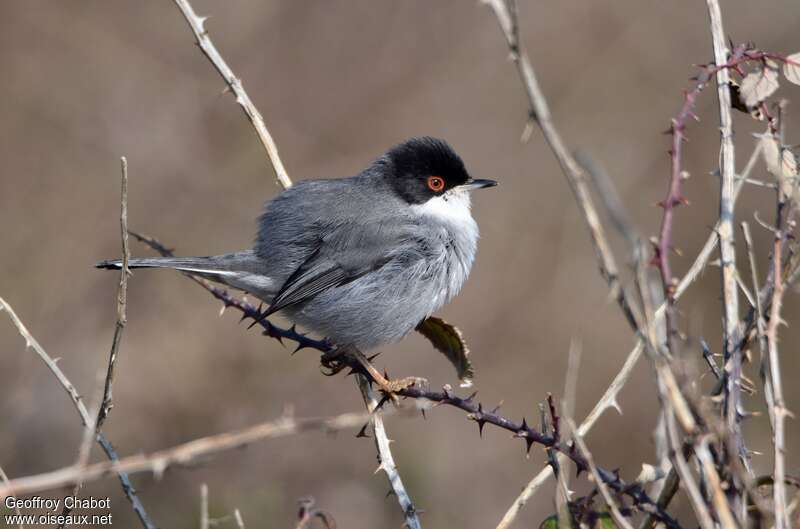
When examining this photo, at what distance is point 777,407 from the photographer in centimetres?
219

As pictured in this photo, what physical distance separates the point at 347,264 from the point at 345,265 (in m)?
0.01

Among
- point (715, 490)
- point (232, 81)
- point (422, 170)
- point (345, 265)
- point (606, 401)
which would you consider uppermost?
point (232, 81)

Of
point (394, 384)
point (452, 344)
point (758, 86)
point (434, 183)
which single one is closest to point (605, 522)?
point (758, 86)

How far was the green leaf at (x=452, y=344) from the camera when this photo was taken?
11.9ft

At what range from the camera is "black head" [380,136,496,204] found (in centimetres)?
507

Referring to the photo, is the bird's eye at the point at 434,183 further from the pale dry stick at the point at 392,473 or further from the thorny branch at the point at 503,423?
the pale dry stick at the point at 392,473

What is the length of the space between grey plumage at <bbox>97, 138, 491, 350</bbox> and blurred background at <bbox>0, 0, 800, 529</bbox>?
8.47 feet

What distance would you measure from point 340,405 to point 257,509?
2.14 metres

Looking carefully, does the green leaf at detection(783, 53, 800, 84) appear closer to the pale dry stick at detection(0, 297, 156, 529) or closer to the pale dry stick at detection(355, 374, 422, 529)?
the pale dry stick at detection(355, 374, 422, 529)

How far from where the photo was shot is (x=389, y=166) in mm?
5160

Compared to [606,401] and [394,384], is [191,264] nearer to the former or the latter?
[394,384]

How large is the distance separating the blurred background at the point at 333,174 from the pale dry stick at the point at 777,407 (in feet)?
16.6

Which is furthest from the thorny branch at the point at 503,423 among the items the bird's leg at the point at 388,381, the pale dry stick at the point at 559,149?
the pale dry stick at the point at 559,149

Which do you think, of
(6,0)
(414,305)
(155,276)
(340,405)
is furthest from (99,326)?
(414,305)
